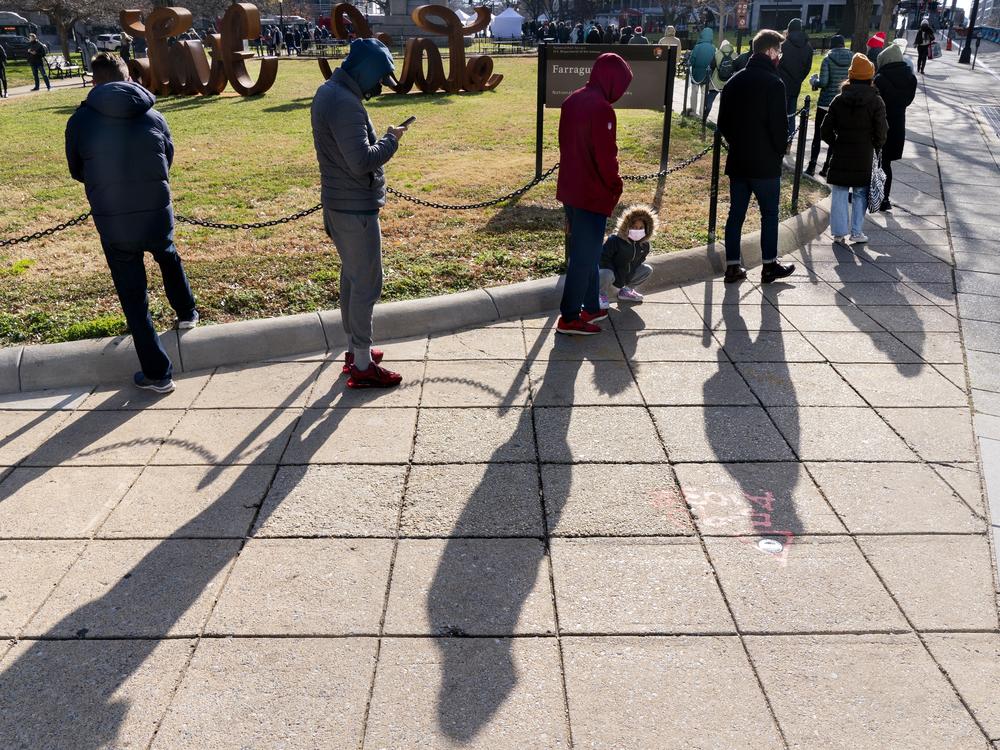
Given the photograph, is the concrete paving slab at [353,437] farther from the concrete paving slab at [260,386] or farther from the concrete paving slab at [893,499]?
the concrete paving slab at [893,499]

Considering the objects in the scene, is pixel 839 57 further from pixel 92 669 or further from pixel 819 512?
pixel 92 669

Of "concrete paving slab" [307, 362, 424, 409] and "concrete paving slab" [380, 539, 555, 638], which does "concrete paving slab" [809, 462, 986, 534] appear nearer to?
"concrete paving slab" [380, 539, 555, 638]

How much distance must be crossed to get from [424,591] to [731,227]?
4.76m

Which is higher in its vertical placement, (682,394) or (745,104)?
(745,104)

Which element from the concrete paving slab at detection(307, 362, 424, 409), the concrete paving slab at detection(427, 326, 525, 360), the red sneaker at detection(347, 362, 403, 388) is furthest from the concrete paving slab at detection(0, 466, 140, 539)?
the concrete paving slab at detection(427, 326, 525, 360)

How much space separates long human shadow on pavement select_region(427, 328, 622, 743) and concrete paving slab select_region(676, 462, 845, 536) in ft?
2.11

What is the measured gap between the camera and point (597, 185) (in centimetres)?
539

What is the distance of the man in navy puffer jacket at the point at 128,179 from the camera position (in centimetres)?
473

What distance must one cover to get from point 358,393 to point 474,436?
957 mm

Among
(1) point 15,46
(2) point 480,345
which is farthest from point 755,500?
(1) point 15,46

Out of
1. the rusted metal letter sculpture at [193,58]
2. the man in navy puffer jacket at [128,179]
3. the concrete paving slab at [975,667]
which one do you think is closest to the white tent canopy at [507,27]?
the rusted metal letter sculpture at [193,58]

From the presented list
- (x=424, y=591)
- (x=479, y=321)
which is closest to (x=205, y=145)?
(x=479, y=321)

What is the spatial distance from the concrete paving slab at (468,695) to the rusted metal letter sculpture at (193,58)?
71.5 ft

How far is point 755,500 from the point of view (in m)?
3.91
